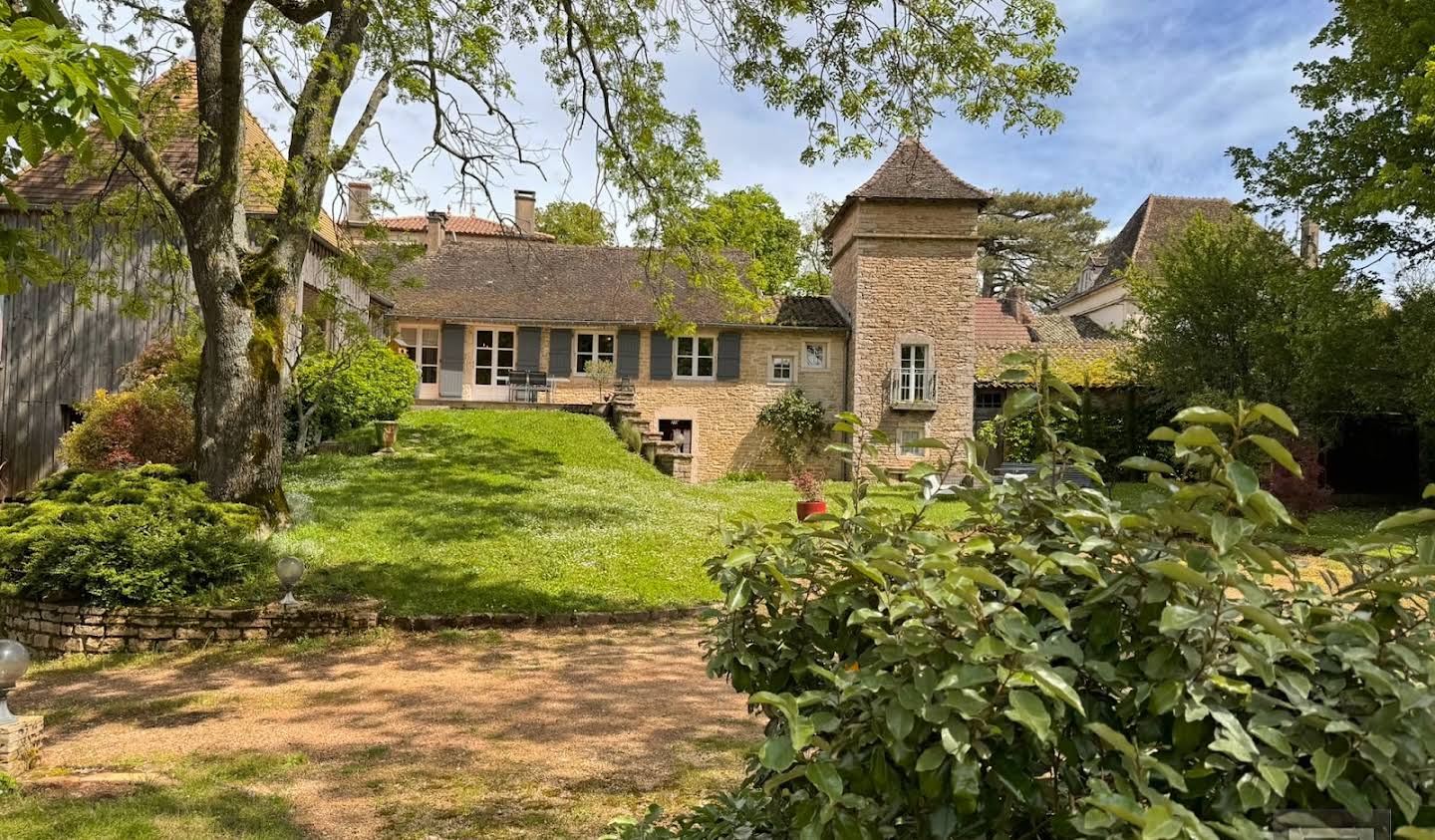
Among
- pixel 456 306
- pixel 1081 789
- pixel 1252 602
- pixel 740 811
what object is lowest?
pixel 740 811

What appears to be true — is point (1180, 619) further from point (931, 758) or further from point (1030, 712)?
point (931, 758)

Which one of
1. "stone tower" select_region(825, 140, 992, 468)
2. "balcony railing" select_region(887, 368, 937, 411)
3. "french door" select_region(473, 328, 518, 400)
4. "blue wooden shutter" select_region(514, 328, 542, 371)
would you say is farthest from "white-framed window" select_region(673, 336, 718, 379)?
"balcony railing" select_region(887, 368, 937, 411)

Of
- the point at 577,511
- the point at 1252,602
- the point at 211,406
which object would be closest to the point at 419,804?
the point at 1252,602

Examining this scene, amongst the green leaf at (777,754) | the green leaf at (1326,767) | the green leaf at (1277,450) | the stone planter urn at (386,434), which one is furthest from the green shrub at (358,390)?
the green leaf at (1326,767)

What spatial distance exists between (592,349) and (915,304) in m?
9.68

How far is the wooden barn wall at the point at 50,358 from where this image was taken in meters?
16.4

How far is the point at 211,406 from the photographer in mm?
10656

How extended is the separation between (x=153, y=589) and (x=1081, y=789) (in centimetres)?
957

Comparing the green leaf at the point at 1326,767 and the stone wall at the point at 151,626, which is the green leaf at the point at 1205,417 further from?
the stone wall at the point at 151,626

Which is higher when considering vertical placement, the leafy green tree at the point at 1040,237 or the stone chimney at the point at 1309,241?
the leafy green tree at the point at 1040,237

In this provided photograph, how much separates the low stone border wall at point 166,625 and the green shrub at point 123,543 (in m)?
0.18

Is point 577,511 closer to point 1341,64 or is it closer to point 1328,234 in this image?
point 1328,234

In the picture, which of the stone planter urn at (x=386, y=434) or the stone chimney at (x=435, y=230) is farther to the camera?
the stone chimney at (x=435, y=230)

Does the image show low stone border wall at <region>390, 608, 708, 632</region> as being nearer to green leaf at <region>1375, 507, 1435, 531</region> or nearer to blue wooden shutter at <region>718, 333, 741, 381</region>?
green leaf at <region>1375, 507, 1435, 531</region>
